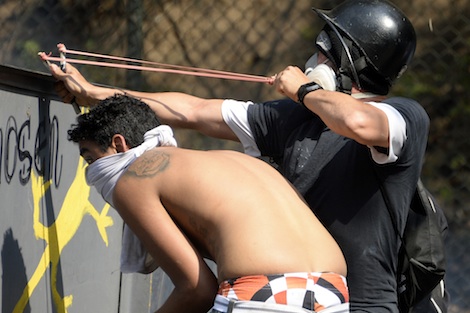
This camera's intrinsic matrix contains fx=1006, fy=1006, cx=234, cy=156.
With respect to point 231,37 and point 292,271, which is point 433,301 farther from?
point 231,37

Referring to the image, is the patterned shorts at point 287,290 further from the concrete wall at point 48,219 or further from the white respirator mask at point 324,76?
the concrete wall at point 48,219

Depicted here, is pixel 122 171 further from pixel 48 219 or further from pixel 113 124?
pixel 48 219

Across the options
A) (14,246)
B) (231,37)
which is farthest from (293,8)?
(14,246)

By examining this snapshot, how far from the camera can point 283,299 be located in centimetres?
237

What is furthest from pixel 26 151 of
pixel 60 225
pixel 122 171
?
pixel 122 171

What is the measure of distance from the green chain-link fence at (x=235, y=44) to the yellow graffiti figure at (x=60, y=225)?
2.15 m

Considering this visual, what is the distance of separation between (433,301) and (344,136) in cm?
59

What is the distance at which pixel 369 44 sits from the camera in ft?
9.58

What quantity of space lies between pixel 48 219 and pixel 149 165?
76 cm

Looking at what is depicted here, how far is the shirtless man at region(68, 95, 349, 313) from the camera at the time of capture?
2400 millimetres

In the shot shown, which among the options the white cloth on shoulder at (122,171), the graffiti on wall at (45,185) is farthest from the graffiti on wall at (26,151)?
the white cloth on shoulder at (122,171)

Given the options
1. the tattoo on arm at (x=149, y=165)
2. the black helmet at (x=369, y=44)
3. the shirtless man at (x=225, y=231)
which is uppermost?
the black helmet at (x=369, y=44)

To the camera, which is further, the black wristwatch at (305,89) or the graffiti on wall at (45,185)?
the graffiti on wall at (45,185)

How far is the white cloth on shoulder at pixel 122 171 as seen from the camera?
2.62 metres
